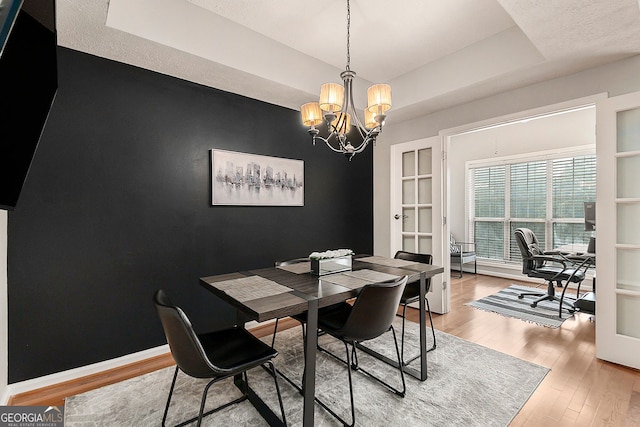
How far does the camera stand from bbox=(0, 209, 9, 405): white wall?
1.86 metres

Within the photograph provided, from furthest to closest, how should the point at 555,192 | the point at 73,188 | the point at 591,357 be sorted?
the point at 555,192 < the point at 591,357 < the point at 73,188

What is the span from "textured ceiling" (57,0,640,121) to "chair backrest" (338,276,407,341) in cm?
192

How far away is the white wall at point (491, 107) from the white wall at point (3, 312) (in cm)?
370

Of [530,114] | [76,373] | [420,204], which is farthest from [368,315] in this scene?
[530,114]

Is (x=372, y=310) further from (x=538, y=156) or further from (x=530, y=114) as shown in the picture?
(x=538, y=156)

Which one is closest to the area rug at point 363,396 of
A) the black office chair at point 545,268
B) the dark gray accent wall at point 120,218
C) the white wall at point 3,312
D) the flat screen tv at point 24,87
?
the white wall at point 3,312

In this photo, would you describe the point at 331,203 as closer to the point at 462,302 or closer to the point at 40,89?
the point at 462,302

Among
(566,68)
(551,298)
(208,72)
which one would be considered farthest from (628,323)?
(208,72)

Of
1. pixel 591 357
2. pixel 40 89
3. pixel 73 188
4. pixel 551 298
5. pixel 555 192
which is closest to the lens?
pixel 40 89

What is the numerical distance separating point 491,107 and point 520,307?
98.0 inches

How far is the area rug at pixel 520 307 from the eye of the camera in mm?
3287

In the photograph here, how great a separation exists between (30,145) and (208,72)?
183 cm

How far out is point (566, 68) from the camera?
2.49m

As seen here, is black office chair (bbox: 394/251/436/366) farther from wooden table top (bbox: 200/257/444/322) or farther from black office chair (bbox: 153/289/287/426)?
black office chair (bbox: 153/289/287/426)
